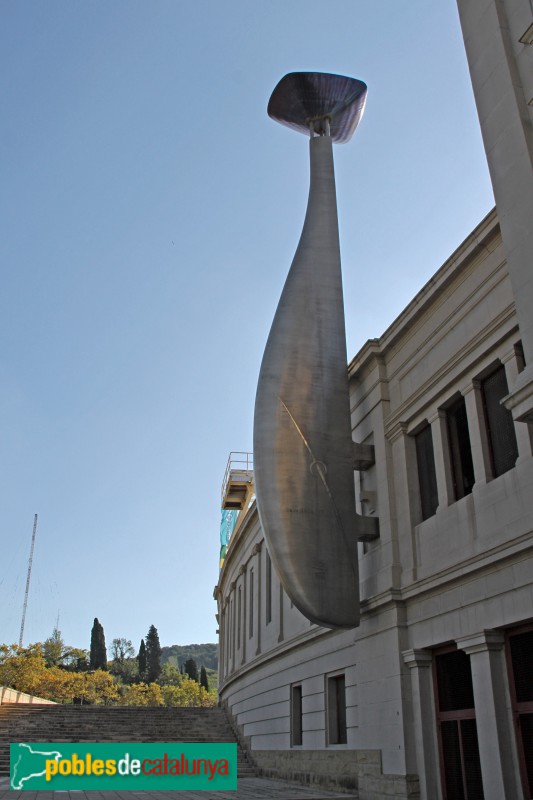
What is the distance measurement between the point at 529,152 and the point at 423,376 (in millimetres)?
6075

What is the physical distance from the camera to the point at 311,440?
15680 mm

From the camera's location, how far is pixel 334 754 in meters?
16.6

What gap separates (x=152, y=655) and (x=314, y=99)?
88825 millimetres

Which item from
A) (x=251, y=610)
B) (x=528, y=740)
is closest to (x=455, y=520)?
(x=528, y=740)

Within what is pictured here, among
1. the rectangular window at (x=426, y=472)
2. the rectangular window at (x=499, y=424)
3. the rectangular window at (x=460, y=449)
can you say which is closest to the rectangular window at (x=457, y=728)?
the rectangular window at (x=426, y=472)

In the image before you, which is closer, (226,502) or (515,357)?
(515,357)

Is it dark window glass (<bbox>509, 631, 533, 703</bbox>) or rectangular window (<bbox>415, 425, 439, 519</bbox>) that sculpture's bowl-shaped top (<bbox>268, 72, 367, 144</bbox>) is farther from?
dark window glass (<bbox>509, 631, 533, 703</bbox>)

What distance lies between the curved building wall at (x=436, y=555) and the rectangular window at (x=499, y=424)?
1.4 inches

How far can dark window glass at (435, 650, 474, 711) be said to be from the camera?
40.0ft

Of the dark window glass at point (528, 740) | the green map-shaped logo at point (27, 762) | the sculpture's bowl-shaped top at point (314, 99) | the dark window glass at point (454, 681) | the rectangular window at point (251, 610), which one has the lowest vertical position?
the green map-shaped logo at point (27, 762)

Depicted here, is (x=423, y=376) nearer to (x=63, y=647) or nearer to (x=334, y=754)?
(x=334, y=754)

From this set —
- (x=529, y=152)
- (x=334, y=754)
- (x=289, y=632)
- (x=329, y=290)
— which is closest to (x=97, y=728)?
(x=289, y=632)

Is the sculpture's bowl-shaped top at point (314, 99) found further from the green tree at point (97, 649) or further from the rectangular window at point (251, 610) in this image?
the green tree at point (97, 649)

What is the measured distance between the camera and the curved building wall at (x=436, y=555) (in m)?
11.1
